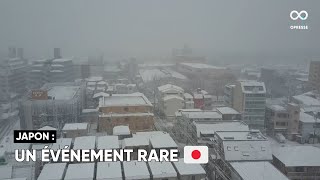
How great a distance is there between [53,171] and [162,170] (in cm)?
113

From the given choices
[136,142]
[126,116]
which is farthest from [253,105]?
[136,142]

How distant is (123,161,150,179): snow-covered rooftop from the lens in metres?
3.18

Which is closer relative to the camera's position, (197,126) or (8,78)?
(197,126)

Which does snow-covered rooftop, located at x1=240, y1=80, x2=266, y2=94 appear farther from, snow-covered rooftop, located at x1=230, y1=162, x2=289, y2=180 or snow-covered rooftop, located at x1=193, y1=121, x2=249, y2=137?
snow-covered rooftop, located at x1=230, y1=162, x2=289, y2=180

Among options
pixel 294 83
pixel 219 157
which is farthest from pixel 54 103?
pixel 294 83

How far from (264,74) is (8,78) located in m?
7.29

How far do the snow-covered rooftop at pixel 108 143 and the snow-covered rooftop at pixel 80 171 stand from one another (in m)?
0.59


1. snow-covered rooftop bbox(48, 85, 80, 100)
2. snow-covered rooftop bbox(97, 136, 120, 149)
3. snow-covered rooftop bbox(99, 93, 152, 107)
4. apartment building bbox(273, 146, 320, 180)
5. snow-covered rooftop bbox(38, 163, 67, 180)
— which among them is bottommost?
apartment building bbox(273, 146, 320, 180)

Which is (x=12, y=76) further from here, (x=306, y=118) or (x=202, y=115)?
(x=306, y=118)

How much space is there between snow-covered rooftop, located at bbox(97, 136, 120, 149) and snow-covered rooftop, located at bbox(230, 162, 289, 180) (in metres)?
1.50

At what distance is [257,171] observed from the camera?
348 cm

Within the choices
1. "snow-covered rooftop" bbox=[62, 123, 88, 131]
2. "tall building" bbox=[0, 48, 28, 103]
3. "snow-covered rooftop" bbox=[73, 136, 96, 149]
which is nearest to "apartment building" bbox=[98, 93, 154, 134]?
"snow-covered rooftop" bbox=[62, 123, 88, 131]

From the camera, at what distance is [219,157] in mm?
4094

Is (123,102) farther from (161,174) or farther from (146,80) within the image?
(146,80)
